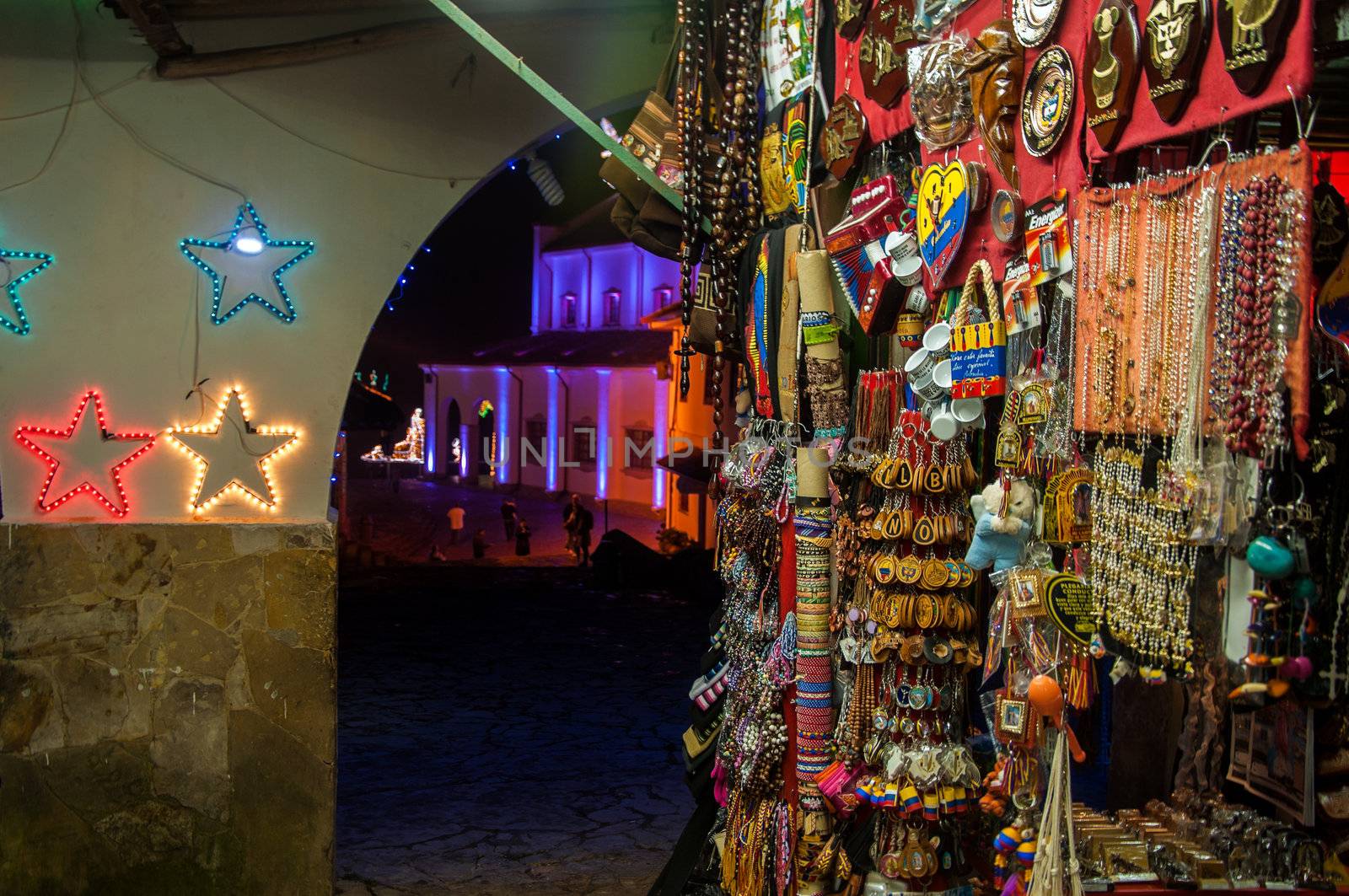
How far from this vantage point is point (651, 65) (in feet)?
18.3

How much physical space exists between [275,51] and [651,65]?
5.36ft

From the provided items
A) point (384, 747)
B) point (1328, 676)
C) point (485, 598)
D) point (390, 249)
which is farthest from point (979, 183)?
point (485, 598)

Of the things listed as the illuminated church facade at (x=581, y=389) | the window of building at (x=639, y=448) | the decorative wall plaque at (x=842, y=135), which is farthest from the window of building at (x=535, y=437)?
the decorative wall plaque at (x=842, y=135)

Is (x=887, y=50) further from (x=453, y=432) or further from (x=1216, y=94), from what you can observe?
(x=453, y=432)

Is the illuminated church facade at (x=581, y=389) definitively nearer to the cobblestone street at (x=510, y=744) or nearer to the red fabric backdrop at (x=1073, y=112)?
the cobblestone street at (x=510, y=744)

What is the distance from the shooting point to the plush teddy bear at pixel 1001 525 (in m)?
3.10

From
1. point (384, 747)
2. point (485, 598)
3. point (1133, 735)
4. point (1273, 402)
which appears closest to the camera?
point (1273, 402)

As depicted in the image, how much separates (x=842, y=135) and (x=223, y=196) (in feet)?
9.28

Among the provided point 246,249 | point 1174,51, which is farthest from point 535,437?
point 1174,51

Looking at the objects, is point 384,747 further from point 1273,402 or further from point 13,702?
point 1273,402

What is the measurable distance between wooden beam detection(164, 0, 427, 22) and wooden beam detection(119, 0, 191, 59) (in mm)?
96

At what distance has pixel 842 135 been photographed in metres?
4.21

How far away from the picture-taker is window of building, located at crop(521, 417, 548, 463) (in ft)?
108

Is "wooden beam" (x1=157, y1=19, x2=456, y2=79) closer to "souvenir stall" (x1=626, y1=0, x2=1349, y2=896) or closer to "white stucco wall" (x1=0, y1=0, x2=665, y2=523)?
"white stucco wall" (x1=0, y1=0, x2=665, y2=523)
